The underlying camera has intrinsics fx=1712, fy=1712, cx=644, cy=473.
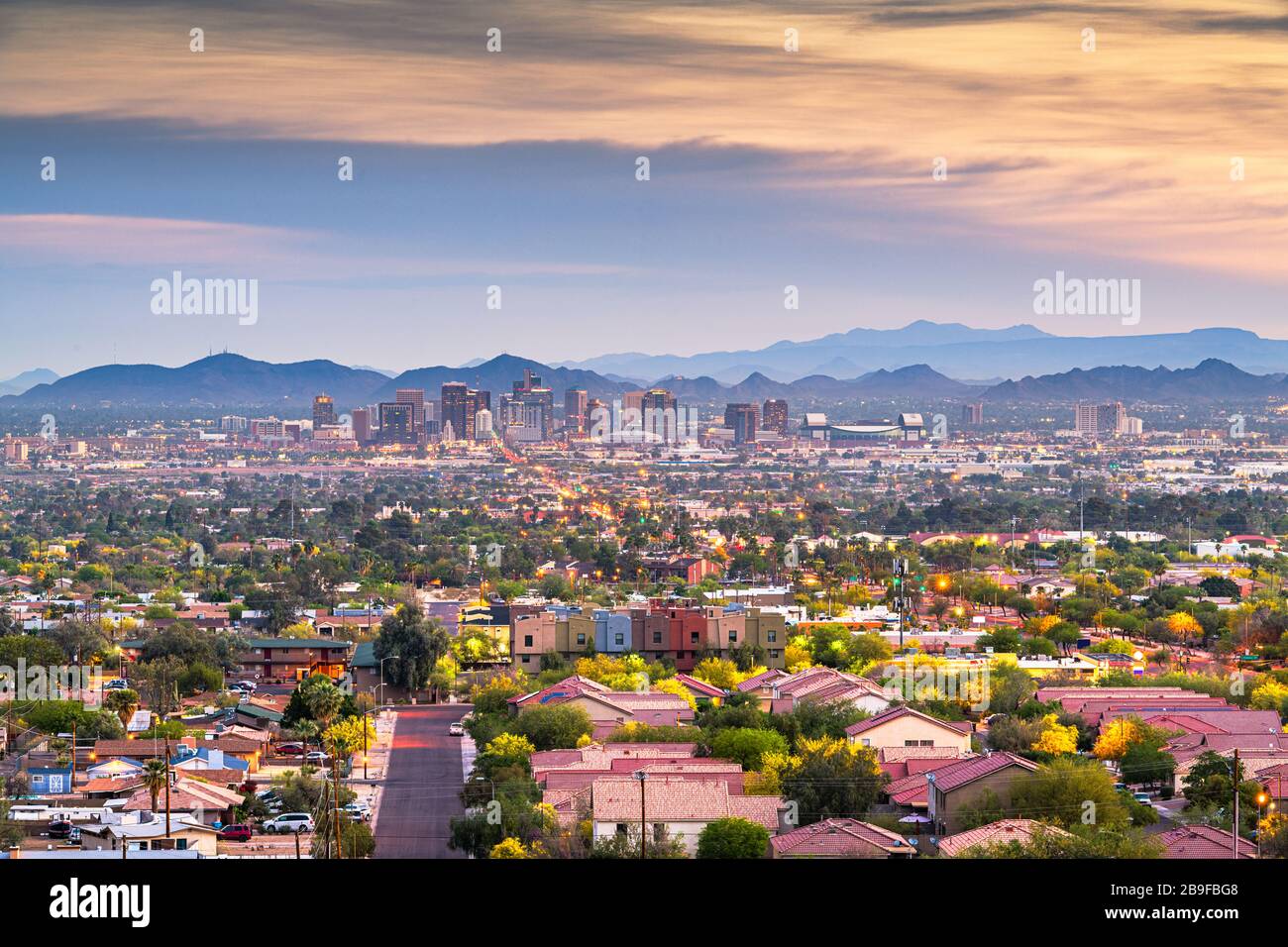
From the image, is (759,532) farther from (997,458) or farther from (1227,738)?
(997,458)

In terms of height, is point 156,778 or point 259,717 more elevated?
point 156,778

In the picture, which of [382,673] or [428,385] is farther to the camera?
[428,385]

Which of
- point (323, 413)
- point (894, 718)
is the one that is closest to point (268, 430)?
point (323, 413)

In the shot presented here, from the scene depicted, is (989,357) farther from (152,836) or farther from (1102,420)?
(152,836)

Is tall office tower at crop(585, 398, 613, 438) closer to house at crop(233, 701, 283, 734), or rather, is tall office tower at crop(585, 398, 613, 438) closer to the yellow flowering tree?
house at crop(233, 701, 283, 734)

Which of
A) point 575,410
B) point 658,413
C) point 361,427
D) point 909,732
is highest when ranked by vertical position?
point 575,410

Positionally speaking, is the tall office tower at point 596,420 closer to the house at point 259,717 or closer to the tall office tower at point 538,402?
the tall office tower at point 538,402

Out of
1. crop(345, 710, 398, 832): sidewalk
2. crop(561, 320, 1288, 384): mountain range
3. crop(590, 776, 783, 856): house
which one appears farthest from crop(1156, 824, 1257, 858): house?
crop(561, 320, 1288, 384): mountain range
